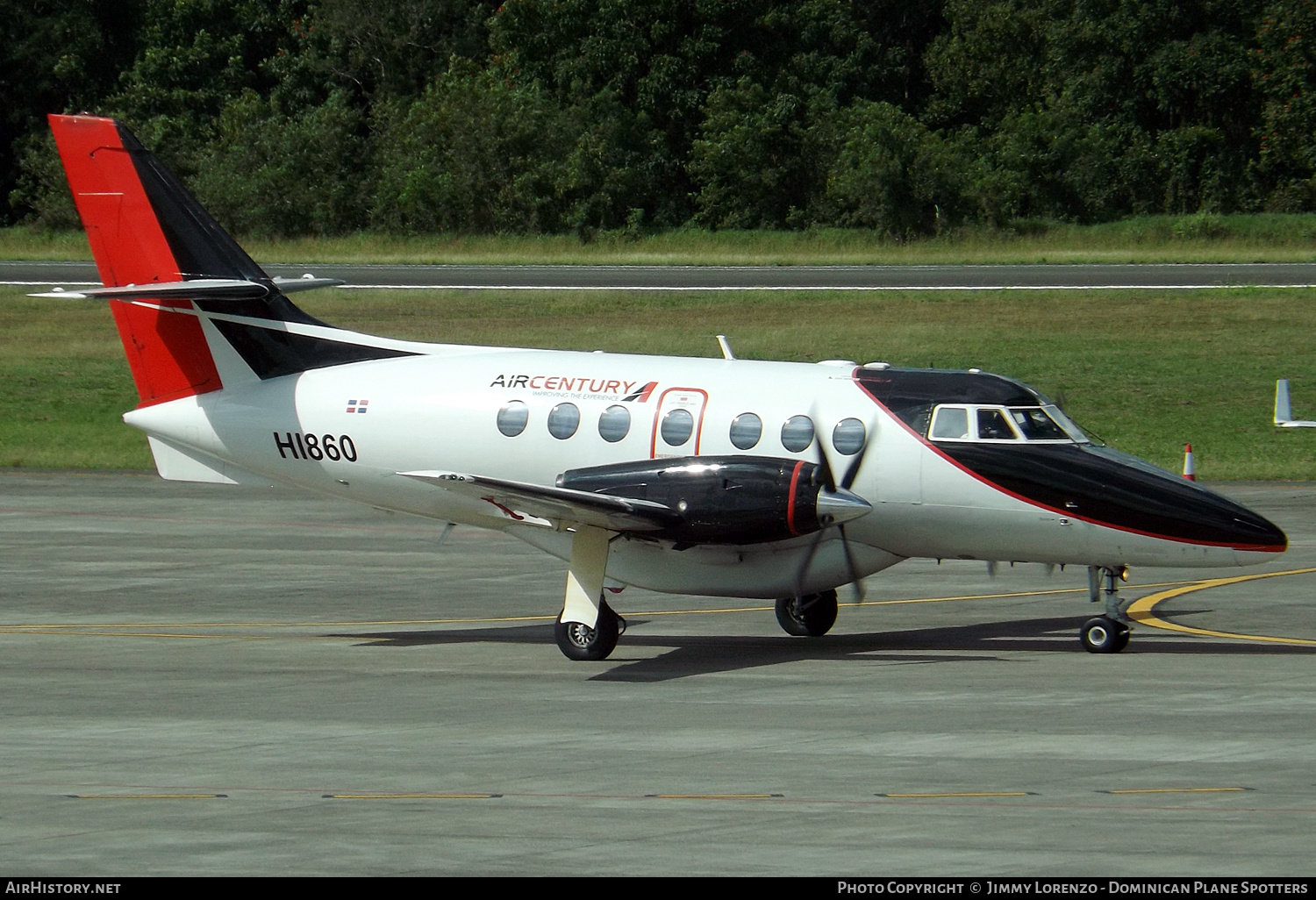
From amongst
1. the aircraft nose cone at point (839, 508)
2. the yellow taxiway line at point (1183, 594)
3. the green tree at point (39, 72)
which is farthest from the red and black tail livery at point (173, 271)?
the green tree at point (39, 72)

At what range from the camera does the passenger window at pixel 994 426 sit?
1805 centimetres

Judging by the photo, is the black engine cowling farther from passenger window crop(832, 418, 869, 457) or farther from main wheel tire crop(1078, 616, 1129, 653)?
main wheel tire crop(1078, 616, 1129, 653)

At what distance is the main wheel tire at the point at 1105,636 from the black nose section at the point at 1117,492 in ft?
3.94

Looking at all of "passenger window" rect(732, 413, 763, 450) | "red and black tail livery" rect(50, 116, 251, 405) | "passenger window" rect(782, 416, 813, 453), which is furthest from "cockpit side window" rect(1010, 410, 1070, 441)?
"red and black tail livery" rect(50, 116, 251, 405)

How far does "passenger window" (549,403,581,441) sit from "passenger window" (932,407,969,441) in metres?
4.25

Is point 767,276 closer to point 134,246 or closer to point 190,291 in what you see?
point 134,246

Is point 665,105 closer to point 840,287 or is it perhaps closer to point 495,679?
point 840,287

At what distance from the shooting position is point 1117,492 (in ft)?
57.5

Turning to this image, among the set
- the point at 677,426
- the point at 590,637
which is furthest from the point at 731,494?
the point at 590,637

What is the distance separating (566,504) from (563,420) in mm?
2100

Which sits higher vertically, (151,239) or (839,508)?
(151,239)

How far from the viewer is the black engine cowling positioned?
17.4 m

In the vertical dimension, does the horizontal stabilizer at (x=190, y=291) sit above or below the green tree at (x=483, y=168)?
below

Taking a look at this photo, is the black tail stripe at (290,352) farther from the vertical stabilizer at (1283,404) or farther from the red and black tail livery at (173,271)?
the vertical stabilizer at (1283,404)
